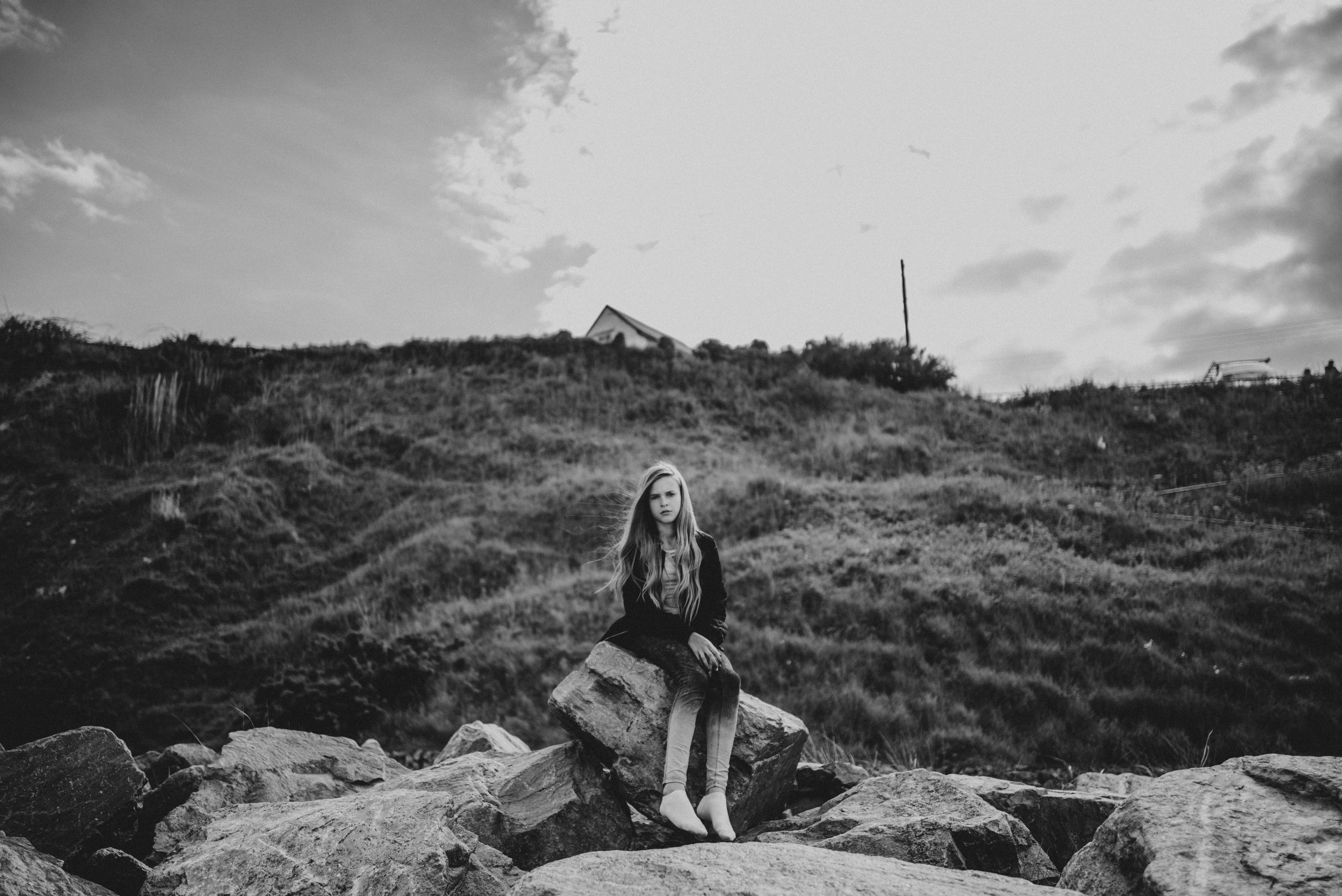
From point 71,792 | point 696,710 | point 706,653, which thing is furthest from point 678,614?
point 71,792

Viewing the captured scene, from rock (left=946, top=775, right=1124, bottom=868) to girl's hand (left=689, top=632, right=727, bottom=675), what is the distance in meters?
1.69

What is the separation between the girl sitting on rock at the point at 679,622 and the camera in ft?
13.4

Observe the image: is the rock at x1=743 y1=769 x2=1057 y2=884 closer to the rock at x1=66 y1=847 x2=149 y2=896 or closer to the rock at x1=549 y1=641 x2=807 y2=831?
the rock at x1=549 y1=641 x2=807 y2=831

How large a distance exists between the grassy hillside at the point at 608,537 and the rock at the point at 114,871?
5.68 m

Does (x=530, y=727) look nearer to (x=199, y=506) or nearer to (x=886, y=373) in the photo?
(x=199, y=506)

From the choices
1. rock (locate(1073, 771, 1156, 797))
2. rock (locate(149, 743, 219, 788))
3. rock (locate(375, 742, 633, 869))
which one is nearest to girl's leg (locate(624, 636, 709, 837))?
rock (locate(375, 742, 633, 869))

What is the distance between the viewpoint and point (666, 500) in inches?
189

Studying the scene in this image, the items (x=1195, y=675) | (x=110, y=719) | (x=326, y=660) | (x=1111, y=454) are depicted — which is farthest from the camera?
(x=1111, y=454)

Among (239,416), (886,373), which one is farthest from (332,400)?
(886,373)

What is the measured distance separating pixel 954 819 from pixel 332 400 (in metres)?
24.7

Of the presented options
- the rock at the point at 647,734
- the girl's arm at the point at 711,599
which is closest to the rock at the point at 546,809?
the rock at the point at 647,734

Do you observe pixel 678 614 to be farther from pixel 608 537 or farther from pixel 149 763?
pixel 608 537

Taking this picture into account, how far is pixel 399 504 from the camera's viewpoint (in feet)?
61.9

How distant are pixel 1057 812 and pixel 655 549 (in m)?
3.06
